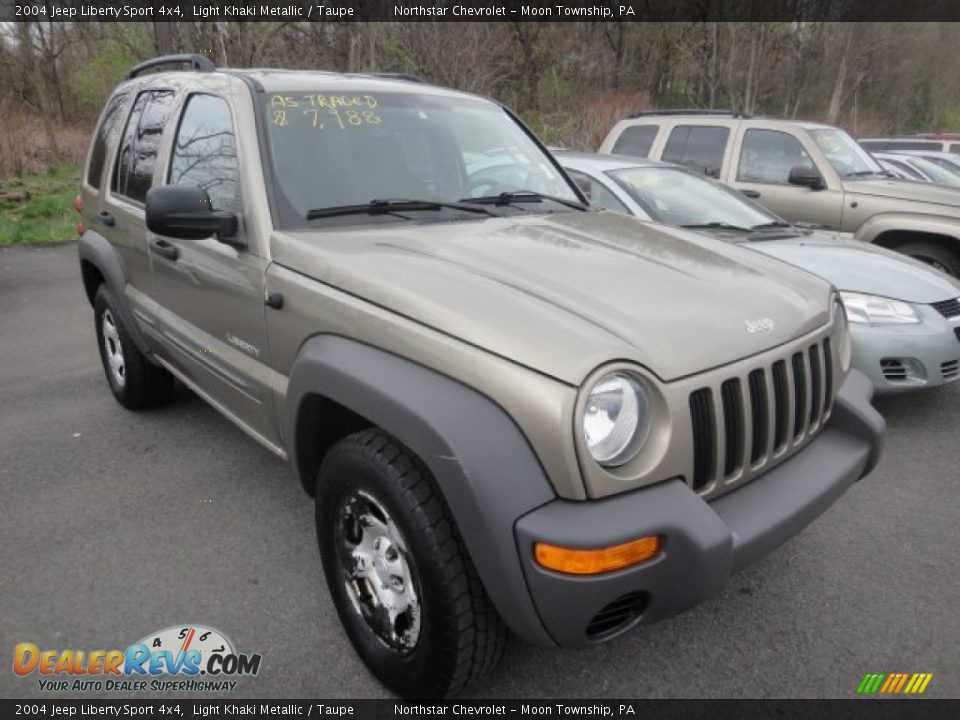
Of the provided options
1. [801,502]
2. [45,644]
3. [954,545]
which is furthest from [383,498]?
[954,545]

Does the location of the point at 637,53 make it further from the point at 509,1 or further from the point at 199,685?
the point at 199,685

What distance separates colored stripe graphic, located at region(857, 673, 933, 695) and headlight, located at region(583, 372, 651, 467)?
4.29ft

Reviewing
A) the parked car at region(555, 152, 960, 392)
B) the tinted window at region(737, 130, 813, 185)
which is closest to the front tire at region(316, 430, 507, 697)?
the parked car at region(555, 152, 960, 392)

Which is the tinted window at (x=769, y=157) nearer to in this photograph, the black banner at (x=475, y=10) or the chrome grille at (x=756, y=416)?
the chrome grille at (x=756, y=416)

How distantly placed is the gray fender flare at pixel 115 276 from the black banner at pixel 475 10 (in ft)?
28.7

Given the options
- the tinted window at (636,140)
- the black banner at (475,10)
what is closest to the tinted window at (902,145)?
the tinted window at (636,140)

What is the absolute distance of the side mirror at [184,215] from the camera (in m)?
2.47

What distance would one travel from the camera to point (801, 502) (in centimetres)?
209

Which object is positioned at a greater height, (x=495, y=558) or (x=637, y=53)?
(x=637, y=53)

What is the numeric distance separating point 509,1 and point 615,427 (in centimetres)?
2642

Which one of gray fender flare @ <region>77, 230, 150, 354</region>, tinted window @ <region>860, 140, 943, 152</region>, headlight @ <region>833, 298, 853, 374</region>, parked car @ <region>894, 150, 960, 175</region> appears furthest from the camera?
tinted window @ <region>860, 140, 943, 152</region>

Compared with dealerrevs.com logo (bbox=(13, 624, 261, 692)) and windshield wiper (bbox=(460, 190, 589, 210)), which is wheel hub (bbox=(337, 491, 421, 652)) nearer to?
dealerrevs.com logo (bbox=(13, 624, 261, 692))

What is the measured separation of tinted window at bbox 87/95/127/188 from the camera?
4160 millimetres

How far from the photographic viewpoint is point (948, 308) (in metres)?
4.24
